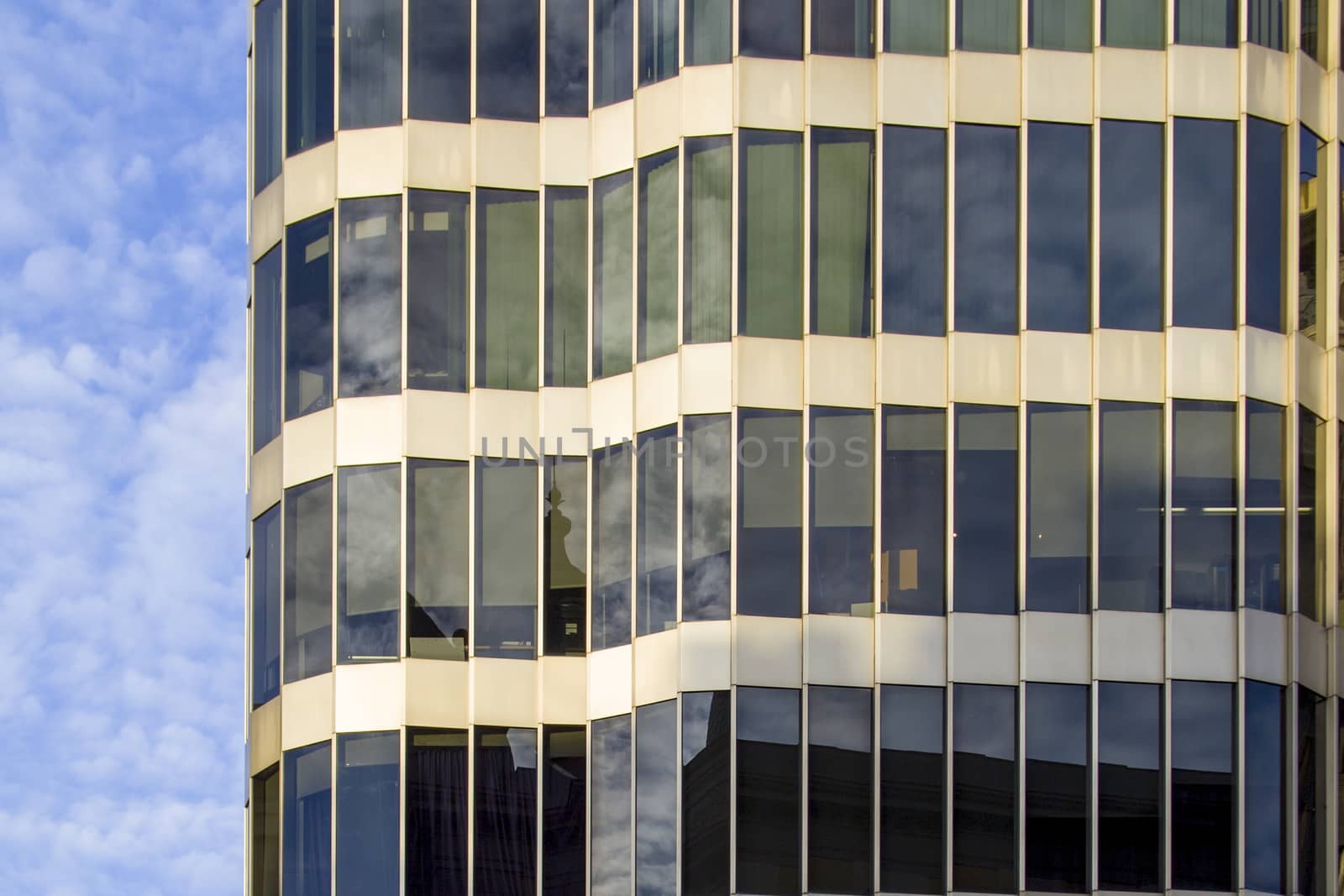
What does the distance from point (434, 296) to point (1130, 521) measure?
38.9 feet

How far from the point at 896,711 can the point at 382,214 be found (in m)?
11.8

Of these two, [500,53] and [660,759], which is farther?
[500,53]

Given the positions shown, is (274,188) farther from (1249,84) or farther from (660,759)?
(1249,84)

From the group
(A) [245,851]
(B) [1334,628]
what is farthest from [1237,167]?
(A) [245,851]

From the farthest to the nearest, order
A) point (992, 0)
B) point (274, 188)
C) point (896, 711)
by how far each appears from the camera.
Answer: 1. point (274, 188)
2. point (992, 0)
3. point (896, 711)

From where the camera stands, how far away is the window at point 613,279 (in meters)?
37.0

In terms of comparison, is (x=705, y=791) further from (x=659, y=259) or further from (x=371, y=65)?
(x=371, y=65)

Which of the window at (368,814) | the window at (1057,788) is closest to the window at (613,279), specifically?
the window at (368,814)

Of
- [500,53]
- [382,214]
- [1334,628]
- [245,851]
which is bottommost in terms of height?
[245,851]

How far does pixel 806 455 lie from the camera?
35.2 metres

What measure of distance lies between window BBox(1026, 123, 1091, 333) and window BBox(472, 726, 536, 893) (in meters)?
10.7

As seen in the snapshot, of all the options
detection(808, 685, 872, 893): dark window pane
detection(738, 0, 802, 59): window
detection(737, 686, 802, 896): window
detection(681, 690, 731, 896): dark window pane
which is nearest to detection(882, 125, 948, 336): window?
detection(738, 0, 802, 59): window

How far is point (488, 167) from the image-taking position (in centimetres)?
3756

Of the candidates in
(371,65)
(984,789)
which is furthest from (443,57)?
(984,789)
